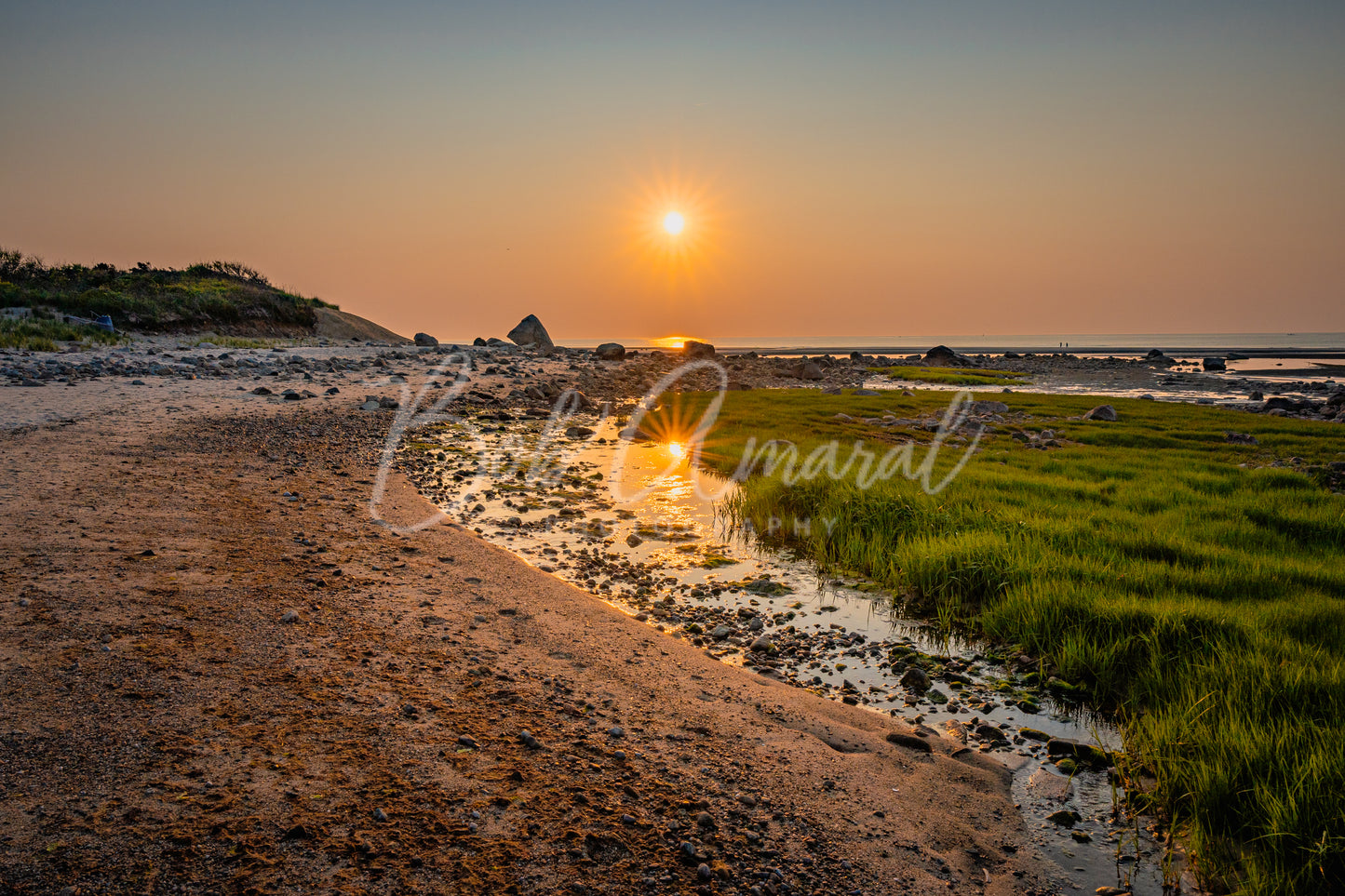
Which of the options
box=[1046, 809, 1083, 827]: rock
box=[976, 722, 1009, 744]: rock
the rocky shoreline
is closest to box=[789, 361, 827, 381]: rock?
the rocky shoreline

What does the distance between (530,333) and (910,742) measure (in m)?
55.4

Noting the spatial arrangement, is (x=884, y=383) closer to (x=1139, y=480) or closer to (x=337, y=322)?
(x=1139, y=480)

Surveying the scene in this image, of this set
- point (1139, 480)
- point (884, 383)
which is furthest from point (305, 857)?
point (884, 383)

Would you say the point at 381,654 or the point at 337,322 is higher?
the point at 337,322

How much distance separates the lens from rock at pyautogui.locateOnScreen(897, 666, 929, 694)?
19.7 feet

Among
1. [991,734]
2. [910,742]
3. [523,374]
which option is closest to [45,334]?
[523,374]

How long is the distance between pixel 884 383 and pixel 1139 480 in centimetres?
2973

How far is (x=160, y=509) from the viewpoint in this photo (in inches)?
307

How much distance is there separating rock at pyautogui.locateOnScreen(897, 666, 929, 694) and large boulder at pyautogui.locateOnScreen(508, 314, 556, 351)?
53095 millimetres

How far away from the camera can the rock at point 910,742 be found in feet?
16.4

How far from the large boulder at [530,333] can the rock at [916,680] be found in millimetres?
53095

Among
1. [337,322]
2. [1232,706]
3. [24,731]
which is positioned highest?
[337,322]

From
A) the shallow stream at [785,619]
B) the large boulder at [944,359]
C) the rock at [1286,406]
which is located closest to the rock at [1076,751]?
the shallow stream at [785,619]

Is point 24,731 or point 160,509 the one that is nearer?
point 24,731
